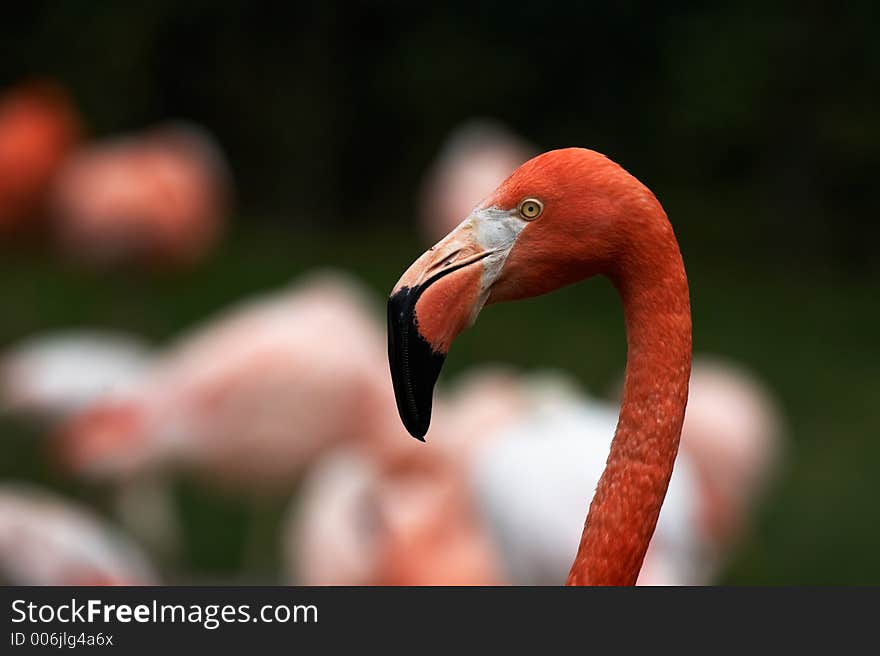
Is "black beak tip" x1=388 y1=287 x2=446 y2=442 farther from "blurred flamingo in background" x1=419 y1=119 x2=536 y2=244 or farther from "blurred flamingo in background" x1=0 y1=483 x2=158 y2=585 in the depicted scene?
"blurred flamingo in background" x1=419 y1=119 x2=536 y2=244

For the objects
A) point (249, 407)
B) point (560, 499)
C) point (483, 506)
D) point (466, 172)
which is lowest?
point (560, 499)

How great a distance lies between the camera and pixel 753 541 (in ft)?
17.9

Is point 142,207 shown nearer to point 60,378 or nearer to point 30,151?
point 30,151

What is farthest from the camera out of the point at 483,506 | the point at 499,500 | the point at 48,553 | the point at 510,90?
the point at 510,90

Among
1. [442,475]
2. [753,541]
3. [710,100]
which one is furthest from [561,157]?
[710,100]

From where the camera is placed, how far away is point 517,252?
63.1 inches

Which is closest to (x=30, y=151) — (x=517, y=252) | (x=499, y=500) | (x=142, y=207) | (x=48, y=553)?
(x=142, y=207)

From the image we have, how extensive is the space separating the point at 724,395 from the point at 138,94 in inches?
268

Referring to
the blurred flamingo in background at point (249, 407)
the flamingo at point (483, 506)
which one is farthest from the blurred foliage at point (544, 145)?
the flamingo at point (483, 506)

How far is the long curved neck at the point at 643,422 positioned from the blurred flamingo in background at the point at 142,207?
6.27 m

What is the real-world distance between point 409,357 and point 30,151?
8521mm

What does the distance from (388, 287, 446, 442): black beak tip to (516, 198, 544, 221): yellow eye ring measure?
6.4 inches

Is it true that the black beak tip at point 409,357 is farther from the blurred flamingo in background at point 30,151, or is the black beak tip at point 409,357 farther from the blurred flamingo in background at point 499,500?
the blurred flamingo in background at point 30,151

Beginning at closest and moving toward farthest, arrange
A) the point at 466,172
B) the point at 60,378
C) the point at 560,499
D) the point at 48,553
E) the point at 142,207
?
the point at 48,553 < the point at 560,499 < the point at 60,378 < the point at 142,207 < the point at 466,172
